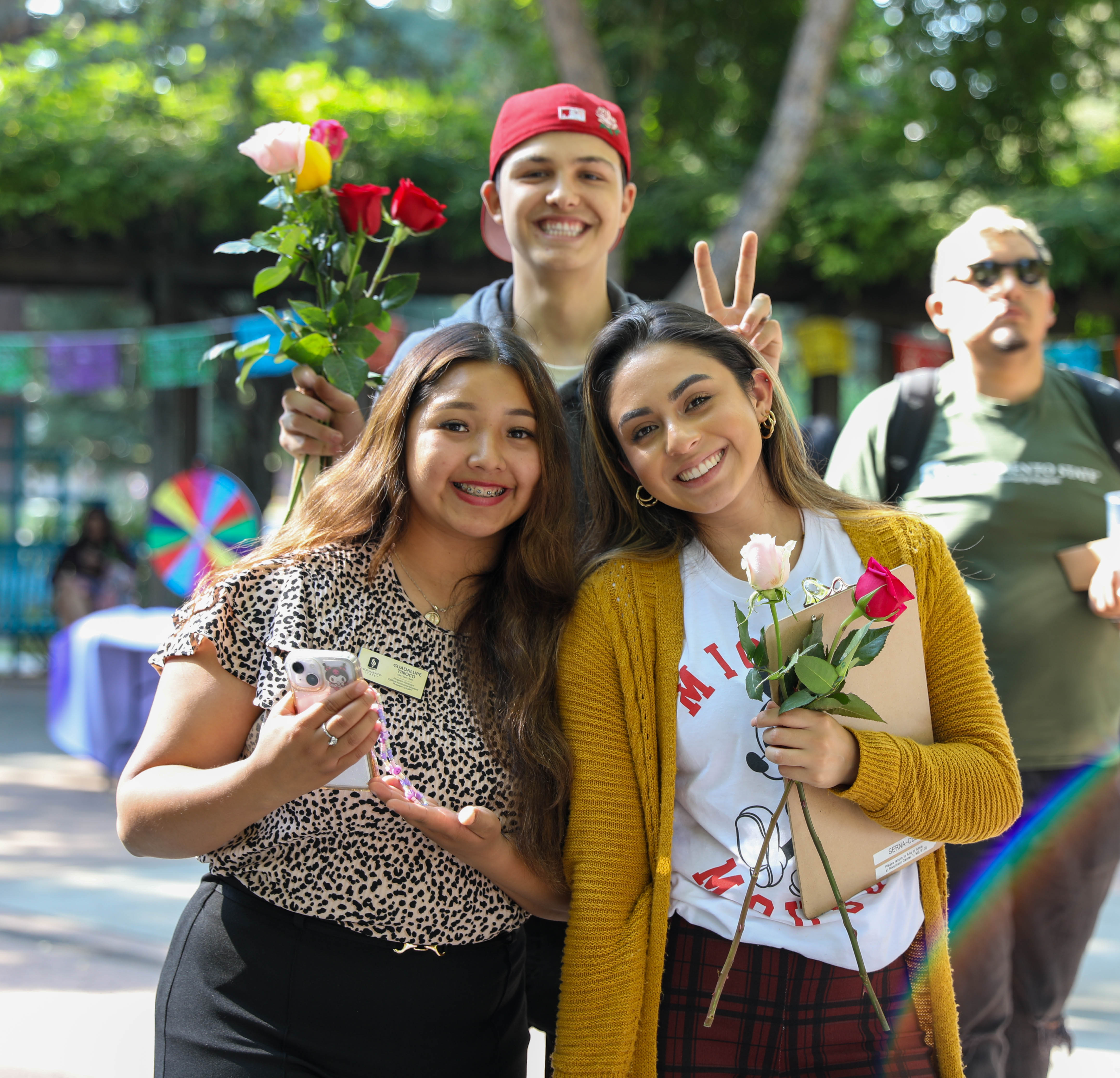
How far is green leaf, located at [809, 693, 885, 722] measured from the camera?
1.52 metres

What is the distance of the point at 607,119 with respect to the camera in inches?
97.8

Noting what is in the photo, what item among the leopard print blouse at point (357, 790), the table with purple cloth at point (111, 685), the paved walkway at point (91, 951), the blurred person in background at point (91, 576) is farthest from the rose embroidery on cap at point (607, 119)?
the blurred person in background at point (91, 576)

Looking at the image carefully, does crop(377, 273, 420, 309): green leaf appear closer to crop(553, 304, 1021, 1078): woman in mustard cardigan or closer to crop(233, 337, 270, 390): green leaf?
crop(233, 337, 270, 390): green leaf

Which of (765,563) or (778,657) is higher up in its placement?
(765,563)

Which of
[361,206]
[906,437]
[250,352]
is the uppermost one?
[361,206]

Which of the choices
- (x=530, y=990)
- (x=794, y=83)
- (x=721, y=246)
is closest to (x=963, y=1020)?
(x=530, y=990)

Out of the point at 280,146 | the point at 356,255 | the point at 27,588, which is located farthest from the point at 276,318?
the point at 27,588

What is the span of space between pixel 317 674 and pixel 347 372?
2.86ft

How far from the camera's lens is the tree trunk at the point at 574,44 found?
6.41 meters

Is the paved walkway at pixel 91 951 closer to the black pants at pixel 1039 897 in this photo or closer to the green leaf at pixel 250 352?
the black pants at pixel 1039 897

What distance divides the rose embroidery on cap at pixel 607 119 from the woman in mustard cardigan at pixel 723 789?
0.81 metres

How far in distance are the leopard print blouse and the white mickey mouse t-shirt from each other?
0.28m

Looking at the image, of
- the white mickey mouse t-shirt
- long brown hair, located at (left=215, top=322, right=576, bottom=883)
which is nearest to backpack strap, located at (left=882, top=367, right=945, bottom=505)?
the white mickey mouse t-shirt

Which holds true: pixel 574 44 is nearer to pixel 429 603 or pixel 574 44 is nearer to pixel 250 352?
pixel 250 352
